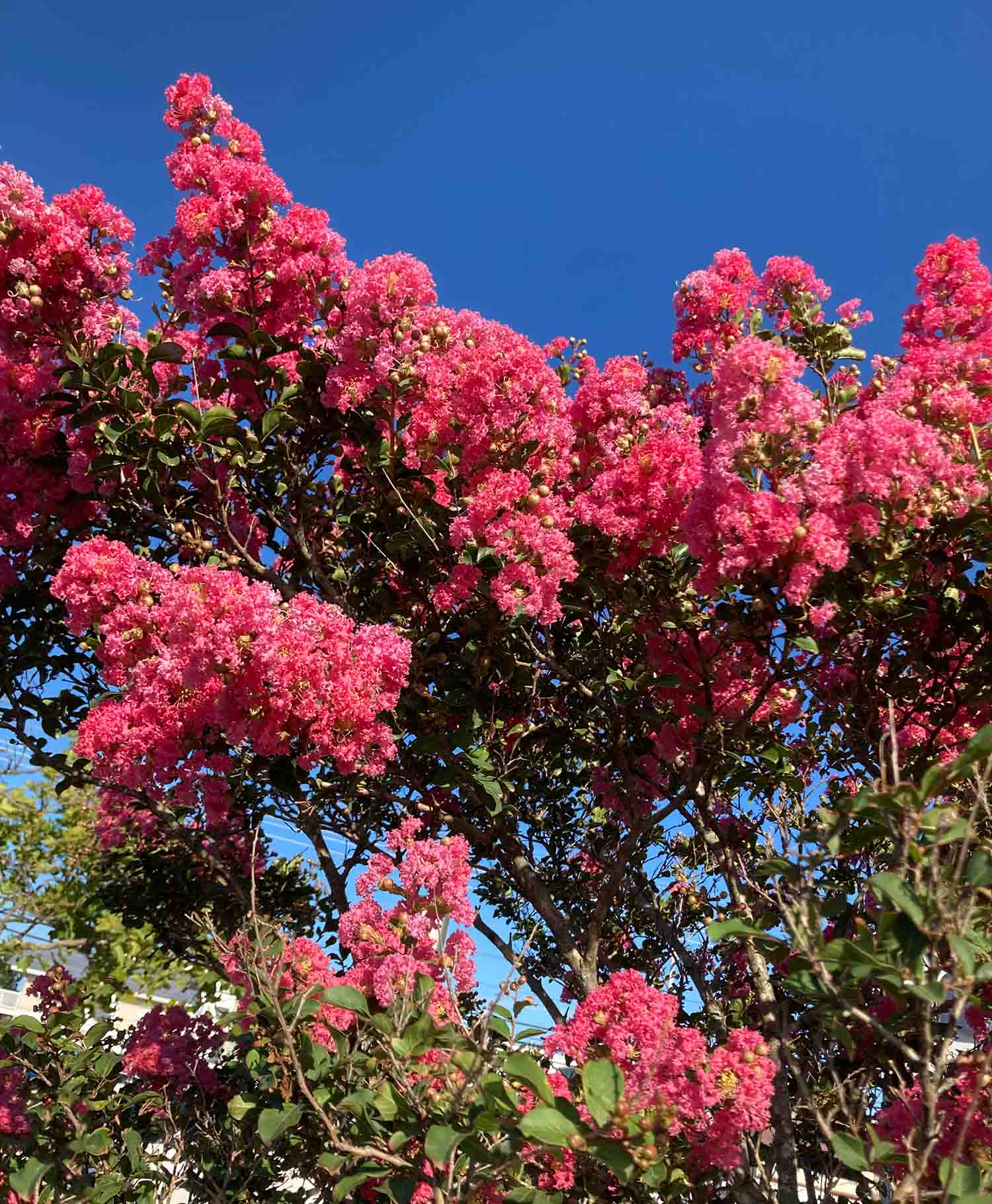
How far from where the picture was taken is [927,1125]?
130cm

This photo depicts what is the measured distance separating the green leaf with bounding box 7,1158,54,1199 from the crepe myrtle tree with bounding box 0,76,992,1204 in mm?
109

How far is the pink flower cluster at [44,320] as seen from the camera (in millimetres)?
3020

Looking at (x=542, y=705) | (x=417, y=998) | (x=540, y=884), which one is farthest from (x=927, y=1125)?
(x=542, y=705)

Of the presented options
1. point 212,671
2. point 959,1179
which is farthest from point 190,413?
point 959,1179

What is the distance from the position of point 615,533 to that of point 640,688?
61cm

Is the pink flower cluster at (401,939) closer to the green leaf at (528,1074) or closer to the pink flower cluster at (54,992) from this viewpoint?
the green leaf at (528,1074)

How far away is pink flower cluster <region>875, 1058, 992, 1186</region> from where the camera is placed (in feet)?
5.60

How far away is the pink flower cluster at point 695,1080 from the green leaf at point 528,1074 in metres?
0.14

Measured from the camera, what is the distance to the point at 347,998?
6.32ft

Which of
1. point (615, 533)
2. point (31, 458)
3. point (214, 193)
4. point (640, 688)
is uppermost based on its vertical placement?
point (214, 193)

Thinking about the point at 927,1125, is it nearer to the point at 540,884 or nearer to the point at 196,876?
the point at 540,884

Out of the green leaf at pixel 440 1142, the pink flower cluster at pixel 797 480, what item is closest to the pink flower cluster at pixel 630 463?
the pink flower cluster at pixel 797 480

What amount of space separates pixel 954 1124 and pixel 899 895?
93cm

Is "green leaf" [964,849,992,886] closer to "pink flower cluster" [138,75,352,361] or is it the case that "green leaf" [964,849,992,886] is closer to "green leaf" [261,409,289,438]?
"green leaf" [261,409,289,438]
